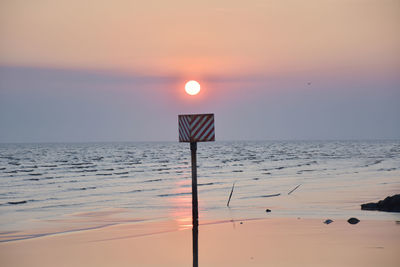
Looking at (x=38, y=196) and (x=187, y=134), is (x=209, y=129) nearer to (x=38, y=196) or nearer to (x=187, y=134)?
(x=187, y=134)

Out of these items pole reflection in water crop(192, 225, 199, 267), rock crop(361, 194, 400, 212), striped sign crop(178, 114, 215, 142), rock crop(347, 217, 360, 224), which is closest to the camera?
pole reflection in water crop(192, 225, 199, 267)

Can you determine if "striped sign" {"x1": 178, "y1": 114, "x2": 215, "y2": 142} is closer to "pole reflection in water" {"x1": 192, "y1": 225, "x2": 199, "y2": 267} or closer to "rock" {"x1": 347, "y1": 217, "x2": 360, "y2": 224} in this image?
"pole reflection in water" {"x1": 192, "y1": 225, "x2": 199, "y2": 267}

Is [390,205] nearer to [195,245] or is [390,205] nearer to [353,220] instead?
[353,220]

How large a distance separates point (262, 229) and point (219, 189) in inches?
562

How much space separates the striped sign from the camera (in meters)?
14.3

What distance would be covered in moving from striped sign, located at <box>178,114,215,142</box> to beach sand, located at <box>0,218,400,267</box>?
2.29 meters

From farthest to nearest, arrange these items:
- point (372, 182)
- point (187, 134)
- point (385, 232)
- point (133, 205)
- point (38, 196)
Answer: point (372, 182) → point (38, 196) → point (133, 205) → point (187, 134) → point (385, 232)

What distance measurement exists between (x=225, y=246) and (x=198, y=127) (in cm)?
349

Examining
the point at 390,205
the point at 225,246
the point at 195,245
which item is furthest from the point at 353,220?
the point at 195,245

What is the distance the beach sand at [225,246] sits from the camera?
10.6 m

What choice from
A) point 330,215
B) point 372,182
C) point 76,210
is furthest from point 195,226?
point 372,182

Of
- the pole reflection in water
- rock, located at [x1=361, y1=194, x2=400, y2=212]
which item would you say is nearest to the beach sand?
the pole reflection in water

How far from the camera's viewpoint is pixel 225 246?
39.2 ft

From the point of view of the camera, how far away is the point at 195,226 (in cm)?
1482
